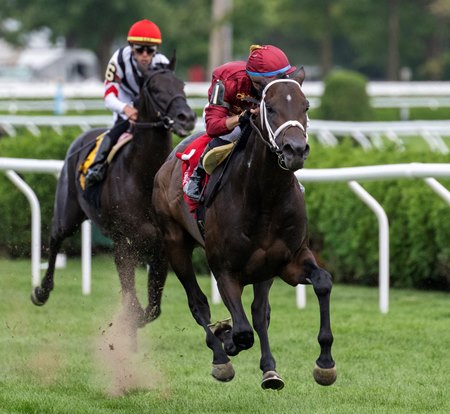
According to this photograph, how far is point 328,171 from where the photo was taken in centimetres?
741

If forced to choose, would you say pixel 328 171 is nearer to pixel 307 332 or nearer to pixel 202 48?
pixel 307 332

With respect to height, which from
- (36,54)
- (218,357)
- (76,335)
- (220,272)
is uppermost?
(220,272)

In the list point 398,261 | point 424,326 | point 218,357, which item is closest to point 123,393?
point 218,357

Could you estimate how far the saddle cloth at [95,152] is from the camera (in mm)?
7219

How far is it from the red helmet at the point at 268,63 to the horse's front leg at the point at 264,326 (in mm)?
1006

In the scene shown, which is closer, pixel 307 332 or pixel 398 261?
pixel 307 332

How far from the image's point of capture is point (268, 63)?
190 inches

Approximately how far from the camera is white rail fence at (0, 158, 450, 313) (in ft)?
22.5

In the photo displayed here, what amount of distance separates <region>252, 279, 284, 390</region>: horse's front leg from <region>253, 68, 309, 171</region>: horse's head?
0.82 metres

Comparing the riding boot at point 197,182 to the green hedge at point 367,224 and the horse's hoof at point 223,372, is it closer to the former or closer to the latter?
the horse's hoof at point 223,372

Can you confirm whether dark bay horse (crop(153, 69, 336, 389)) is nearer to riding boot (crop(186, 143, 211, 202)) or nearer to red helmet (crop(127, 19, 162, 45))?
riding boot (crop(186, 143, 211, 202))

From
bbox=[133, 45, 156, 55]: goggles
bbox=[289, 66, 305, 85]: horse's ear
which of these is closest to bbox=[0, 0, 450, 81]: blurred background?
bbox=[133, 45, 156, 55]: goggles

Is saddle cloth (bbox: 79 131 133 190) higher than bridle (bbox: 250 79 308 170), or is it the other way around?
bridle (bbox: 250 79 308 170)

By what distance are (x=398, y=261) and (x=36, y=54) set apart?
2532 inches
